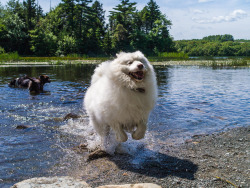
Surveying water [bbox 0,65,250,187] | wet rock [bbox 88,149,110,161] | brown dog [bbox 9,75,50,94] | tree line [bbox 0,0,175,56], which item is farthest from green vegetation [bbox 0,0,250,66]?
wet rock [bbox 88,149,110,161]

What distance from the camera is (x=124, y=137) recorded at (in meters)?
4.98

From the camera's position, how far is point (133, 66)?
14.9ft

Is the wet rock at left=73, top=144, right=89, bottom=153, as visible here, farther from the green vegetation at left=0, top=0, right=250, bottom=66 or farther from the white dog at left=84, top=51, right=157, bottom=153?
the green vegetation at left=0, top=0, right=250, bottom=66

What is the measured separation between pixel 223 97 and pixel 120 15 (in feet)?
225

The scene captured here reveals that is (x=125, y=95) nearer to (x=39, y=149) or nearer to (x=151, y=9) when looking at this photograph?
(x=39, y=149)

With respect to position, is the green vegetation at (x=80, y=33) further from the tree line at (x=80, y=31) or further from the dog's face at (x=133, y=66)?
the dog's face at (x=133, y=66)

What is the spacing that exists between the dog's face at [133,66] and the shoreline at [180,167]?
164cm

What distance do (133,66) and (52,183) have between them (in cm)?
233

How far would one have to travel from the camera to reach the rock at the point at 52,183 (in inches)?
142

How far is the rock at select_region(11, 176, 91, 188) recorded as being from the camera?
3617mm

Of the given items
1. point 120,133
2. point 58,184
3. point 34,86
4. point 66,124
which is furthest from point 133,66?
point 34,86

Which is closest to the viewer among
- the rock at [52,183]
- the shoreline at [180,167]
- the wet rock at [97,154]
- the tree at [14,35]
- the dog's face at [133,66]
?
the rock at [52,183]

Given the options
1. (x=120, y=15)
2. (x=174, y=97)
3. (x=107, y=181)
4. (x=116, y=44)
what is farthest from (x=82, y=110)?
(x=120, y=15)

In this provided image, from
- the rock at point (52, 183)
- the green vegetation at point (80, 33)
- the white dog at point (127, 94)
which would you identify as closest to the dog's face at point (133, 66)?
the white dog at point (127, 94)
